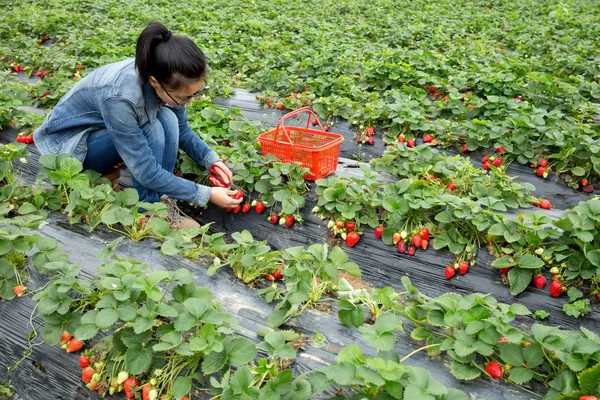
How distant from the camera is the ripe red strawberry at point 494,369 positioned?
6.16 ft

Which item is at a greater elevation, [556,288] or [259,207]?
[556,288]

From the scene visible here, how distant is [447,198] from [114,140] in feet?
6.81

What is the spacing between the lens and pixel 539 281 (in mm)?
2719

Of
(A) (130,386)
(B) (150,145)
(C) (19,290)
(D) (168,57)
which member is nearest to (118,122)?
(B) (150,145)

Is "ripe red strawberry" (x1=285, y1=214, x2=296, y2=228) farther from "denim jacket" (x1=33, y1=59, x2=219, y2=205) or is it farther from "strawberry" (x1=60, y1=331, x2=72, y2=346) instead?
"strawberry" (x1=60, y1=331, x2=72, y2=346)

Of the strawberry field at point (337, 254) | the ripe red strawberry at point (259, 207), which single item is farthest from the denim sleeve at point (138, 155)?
the ripe red strawberry at point (259, 207)

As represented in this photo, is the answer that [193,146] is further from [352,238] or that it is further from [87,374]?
[87,374]

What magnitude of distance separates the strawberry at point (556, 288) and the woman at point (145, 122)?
1.98 m

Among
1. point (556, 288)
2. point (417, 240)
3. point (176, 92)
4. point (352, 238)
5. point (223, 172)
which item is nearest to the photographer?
point (556, 288)

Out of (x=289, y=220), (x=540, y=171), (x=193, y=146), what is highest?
(x=193, y=146)

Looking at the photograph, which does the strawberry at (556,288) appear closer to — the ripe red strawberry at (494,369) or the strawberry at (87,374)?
the ripe red strawberry at (494,369)

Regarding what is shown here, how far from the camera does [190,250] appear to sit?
2.78m

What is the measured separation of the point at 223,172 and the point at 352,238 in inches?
41.2

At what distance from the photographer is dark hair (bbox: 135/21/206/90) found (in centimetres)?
270
